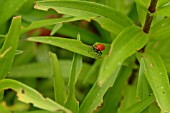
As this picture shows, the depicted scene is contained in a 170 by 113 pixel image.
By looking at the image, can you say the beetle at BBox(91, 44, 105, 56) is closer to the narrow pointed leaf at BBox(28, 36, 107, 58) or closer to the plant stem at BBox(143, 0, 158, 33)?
the narrow pointed leaf at BBox(28, 36, 107, 58)

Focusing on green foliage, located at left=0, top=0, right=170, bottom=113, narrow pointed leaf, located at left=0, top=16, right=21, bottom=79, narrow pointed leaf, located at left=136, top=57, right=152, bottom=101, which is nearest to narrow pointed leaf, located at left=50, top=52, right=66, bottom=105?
green foliage, located at left=0, top=0, right=170, bottom=113

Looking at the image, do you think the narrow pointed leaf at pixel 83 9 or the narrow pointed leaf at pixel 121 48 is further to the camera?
the narrow pointed leaf at pixel 83 9

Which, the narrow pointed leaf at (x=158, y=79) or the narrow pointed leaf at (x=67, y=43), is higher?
the narrow pointed leaf at (x=67, y=43)

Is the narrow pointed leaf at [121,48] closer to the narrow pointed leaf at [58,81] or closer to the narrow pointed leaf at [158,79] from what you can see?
the narrow pointed leaf at [158,79]

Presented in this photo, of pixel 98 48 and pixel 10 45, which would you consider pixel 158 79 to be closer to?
pixel 98 48

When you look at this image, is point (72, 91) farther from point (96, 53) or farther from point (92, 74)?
point (92, 74)

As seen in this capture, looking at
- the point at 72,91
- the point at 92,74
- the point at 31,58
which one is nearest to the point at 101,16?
the point at 72,91

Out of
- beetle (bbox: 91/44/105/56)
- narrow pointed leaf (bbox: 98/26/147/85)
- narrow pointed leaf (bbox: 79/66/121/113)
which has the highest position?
narrow pointed leaf (bbox: 98/26/147/85)

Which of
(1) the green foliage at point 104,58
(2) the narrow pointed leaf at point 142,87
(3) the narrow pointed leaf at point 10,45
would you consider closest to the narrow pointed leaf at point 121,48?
(1) the green foliage at point 104,58

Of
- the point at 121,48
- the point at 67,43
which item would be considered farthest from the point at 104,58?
the point at 67,43

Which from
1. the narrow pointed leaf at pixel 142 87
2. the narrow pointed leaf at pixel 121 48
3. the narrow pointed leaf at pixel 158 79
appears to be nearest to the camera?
the narrow pointed leaf at pixel 121 48

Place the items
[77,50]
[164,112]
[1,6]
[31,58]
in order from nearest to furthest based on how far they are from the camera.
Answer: [164,112], [77,50], [1,6], [31,58]
